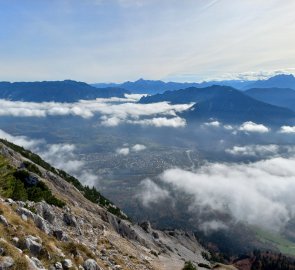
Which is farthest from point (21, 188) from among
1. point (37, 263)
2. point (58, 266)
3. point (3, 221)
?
point (37, 263)

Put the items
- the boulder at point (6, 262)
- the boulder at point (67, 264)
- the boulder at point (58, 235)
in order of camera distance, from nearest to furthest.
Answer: the boulder at point (6, 262) < the boulder at point (67, 264) < the boulder at point (58, 235)

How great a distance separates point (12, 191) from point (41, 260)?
146 feet

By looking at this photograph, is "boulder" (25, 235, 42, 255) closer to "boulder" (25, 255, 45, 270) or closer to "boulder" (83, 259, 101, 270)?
"boulder" (25, 255, 45, 270)

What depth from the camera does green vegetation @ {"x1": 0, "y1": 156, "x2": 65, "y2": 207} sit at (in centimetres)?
8306

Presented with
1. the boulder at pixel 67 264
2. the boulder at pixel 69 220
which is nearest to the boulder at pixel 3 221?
the boulder at pixel 67 264

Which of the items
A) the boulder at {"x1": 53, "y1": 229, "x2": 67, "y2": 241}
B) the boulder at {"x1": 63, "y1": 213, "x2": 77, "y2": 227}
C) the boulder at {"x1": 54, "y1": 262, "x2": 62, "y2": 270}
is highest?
the boulder at {"x1": 54, "y1": 262, "x2": 62, "y2": 270}

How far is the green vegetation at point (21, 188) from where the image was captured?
83062 millimetres

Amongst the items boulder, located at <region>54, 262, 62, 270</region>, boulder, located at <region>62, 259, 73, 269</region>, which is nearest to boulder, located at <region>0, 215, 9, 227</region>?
boulder, located at <region>54, 262, 62, 270</region>

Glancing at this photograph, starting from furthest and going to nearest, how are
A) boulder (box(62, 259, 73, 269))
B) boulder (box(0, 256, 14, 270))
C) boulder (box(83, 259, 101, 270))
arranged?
boulder (box(83, 259, 101, 270))
boulder (box(62, 259, 73, 269))
boulder (box(0, 256, 14, 270))

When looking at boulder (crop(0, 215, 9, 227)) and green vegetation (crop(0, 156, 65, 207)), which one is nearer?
boulder (crop(0, 215, 9, 227))

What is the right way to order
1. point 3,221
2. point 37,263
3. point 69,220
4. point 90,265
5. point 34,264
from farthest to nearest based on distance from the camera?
point 69,220 < point 90,265 < point 3,221 < point 37,263 < point 34,264

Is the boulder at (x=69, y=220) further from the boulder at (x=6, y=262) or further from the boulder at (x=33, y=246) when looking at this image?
the boulder at (x=6, y=262)

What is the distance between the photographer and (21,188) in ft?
289

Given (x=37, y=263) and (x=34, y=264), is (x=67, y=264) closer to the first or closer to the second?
(x=37, y=263)
